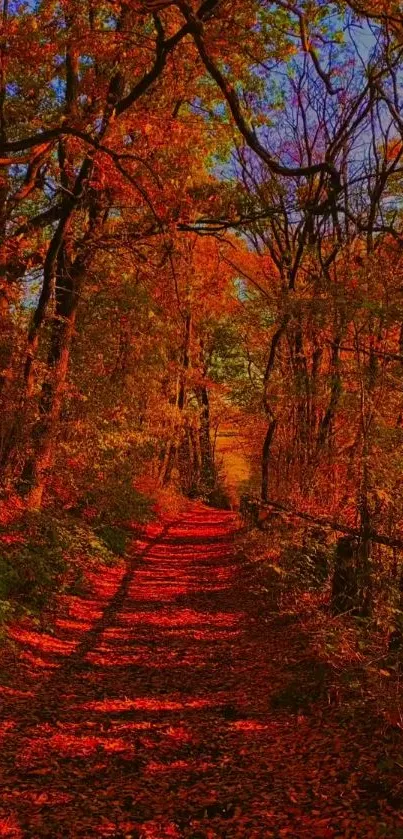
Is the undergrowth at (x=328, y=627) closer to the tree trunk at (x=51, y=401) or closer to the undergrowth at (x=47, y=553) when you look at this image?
the undergrowth at (x=47, y=553)

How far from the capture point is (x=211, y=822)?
4.16 meters

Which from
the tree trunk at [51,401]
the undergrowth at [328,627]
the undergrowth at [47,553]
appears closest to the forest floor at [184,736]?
the undergrowth at [328,627]

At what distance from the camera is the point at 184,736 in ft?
18.5

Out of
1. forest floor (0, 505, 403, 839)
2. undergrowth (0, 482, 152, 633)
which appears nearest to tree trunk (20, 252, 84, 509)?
undergrowth (0, 482, 152, 633)

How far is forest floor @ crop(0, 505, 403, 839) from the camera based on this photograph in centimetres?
415

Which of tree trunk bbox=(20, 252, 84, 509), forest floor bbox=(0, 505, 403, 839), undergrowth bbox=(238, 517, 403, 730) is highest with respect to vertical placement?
tree trunk bbox=(20, 252, 84, 509)

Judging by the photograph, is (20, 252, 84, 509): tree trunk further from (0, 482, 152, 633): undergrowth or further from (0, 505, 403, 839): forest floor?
(0, 505, 403, 839): forest floor

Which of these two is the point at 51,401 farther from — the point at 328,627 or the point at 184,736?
the point at 184,736

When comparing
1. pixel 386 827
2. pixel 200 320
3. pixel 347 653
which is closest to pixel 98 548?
pixel 347 653

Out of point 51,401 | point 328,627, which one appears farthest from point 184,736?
point 51,401

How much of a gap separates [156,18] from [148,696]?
7.19 metres

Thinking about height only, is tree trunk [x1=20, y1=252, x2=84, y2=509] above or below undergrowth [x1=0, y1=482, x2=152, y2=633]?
above

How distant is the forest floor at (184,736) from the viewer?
4.15 meters

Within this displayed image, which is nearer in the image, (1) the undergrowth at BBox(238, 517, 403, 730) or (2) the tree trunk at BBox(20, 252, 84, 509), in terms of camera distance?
(1) the undergrowth at BBox(238, 517, 403, 730)
